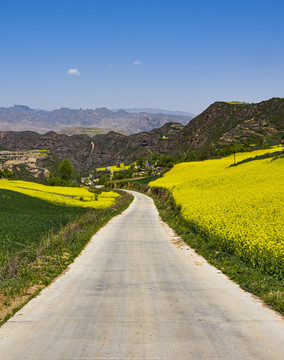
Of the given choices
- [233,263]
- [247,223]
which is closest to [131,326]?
[233,263]

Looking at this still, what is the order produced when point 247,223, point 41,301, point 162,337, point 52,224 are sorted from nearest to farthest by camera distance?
1. point 162,337
2. point 41,301
3. point 247,223
4. point 52,224

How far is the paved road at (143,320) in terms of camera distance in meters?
5.82

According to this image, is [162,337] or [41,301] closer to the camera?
[162,337]

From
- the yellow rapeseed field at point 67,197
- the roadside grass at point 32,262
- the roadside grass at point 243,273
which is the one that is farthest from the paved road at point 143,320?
the yellow rapeseed field at point 67,197

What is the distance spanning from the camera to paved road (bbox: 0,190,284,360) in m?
5.82

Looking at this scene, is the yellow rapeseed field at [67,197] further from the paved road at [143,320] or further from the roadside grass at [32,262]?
the paved road at [143,320]

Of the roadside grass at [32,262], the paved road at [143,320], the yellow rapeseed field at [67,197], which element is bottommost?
the yellow rapeseed field at [67,197]

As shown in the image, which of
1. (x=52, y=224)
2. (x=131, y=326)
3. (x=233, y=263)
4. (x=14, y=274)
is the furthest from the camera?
(x=52, y=224)

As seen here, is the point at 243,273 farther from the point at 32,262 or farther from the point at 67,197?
the point at 67,197

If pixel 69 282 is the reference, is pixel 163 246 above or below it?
below

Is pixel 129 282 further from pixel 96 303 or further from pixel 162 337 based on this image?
pixel 162 337

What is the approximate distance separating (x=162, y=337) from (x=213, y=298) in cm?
334

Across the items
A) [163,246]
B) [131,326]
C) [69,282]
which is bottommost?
[163,246]

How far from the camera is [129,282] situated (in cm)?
1089
